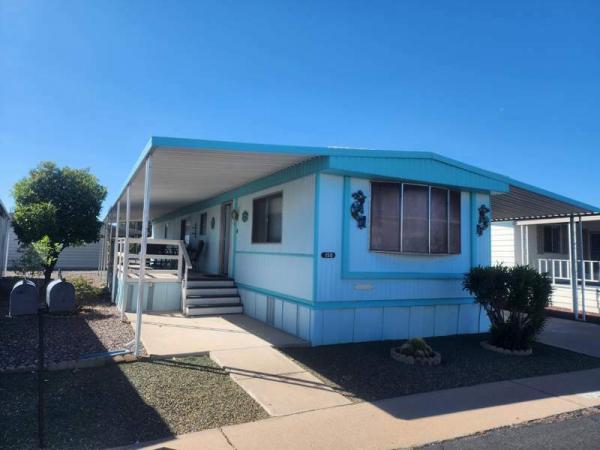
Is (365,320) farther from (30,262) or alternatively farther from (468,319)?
(30,262)

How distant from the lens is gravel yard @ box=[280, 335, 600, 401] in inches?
195

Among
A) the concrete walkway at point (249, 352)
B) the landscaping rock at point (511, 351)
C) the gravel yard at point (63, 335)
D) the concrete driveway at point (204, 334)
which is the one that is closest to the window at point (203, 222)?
the gravel yard at point (63, 335)

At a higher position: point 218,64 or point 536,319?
point 218,64

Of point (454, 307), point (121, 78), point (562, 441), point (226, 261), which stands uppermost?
point (121, 78)

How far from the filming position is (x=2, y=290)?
506 inches

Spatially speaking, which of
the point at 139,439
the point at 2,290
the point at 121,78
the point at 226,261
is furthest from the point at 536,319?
the point at 2,290

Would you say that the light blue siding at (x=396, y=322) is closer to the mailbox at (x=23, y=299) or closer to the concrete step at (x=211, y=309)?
the concrete step at (x=211, y=309)

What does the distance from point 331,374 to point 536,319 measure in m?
3.68

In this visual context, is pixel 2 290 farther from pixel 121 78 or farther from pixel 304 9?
pixel 304 9

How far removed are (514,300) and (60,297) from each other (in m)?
8.45

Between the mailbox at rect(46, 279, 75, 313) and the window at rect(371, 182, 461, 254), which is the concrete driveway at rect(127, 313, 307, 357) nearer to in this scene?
the mailbox at rect(46, 279, 75, 313)

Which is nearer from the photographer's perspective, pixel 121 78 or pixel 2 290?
pixel 121 78

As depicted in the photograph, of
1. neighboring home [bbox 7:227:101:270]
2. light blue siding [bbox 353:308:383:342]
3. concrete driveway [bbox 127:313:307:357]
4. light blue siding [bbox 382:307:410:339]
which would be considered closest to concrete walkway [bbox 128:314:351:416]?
concrete driveway [bbox 127:313:307:357]

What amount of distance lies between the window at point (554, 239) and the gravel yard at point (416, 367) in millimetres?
8932
